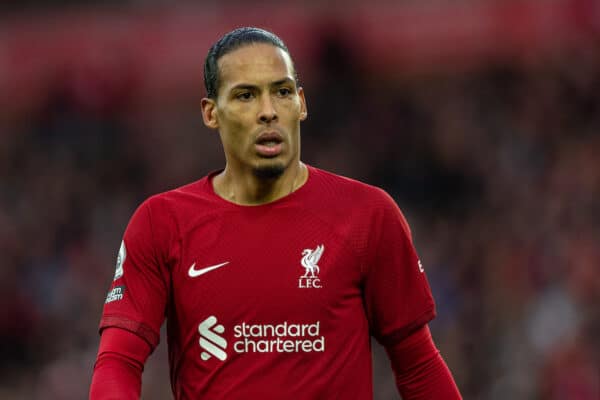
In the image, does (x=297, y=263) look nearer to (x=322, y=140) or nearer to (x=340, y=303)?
(x=340, y=303)

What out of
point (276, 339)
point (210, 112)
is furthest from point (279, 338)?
point (210, 112)

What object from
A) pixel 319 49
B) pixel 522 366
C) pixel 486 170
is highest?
pixel 319 49

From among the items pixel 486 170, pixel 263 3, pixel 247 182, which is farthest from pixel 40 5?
pixel 247 182

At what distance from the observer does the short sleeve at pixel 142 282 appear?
369 cm

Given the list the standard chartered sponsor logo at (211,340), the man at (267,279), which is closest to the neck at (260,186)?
the man at (267,279)

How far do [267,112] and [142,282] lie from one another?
0.66 m

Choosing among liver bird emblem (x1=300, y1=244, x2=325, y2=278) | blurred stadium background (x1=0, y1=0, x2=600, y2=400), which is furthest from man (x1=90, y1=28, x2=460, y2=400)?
blurred stadium background (x1=0, y1=0, x2=600, y2=400)

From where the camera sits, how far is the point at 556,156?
33.2ft

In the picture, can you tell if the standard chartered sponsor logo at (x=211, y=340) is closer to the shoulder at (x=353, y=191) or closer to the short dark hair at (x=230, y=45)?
the shoulder at (x=353, y=191)

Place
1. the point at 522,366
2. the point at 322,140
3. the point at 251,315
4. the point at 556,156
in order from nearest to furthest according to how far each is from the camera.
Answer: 1. the point at 251,315
2. the point at 522,366
3. the point at 556,156
4. the point at 322,140

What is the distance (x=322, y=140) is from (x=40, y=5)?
367 centimetres

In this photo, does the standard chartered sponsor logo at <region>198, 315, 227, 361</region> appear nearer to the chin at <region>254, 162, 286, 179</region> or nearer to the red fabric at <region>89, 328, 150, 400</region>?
the red fabric at <region>89, 328, 150, 400</region>

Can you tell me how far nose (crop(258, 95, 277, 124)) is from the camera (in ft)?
12.1

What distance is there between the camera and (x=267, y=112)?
3.68 meters
